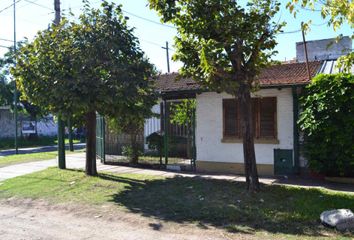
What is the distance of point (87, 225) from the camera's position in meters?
7.45

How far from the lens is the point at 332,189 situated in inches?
372

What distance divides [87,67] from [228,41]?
3.95m

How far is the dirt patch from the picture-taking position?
6.69 m

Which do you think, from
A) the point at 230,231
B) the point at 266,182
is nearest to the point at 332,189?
the point at 266,182

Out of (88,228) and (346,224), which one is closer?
(346,224)

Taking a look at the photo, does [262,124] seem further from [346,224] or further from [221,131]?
[346,224]

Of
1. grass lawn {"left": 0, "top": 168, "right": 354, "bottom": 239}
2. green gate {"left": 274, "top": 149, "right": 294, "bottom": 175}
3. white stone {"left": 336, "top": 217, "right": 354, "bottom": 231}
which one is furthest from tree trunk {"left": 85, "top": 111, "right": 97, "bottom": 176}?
white stone {"left": 336, "top": 217, "right": 354, "bottom": 231}

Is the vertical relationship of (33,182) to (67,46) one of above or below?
below

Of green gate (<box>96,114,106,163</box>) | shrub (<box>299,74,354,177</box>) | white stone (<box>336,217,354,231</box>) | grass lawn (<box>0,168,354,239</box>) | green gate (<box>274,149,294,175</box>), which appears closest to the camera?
white stone (<box>336,217,354,231</box>)

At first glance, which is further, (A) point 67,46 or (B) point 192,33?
(A) point 67,46

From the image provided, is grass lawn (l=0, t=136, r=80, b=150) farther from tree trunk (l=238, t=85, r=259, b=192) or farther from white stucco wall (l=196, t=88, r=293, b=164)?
tree trunk (l=238, t=85, r=259, b=192)

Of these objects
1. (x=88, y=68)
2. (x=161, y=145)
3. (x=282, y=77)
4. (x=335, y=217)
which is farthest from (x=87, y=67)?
(x=335, y=217)

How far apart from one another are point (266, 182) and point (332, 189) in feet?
5.80

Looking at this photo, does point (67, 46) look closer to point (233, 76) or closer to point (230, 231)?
point (233, 76)
